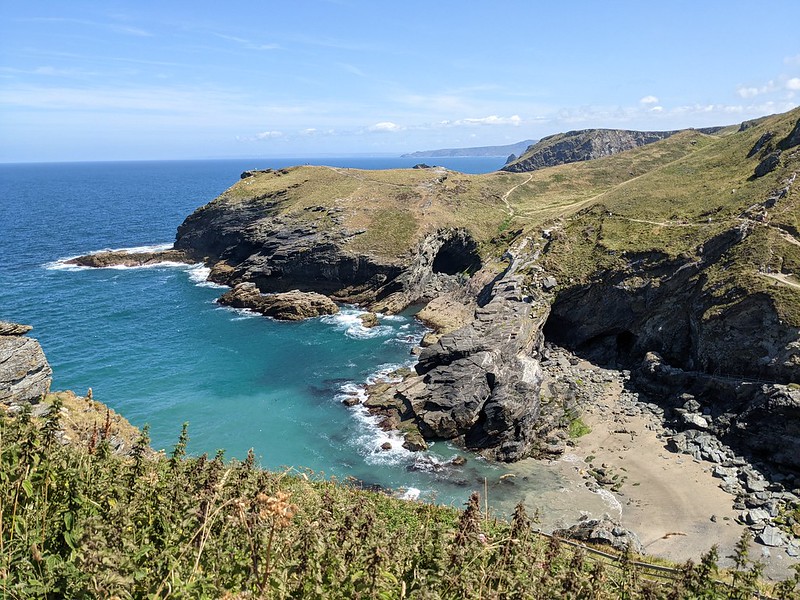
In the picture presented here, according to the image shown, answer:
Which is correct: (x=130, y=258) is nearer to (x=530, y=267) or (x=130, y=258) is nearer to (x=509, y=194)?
(x=530, y=267)

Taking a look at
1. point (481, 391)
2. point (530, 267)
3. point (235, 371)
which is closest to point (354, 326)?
point (235, 371)

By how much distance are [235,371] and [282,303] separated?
1877 cm

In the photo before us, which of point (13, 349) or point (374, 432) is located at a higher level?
point (13, 349)

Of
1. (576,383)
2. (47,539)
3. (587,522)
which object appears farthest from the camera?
(576,383)

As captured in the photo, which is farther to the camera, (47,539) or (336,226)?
(336,226)

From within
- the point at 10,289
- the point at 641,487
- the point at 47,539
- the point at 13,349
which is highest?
the point at 47,539

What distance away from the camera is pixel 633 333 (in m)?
56.3

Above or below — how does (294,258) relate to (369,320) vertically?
above

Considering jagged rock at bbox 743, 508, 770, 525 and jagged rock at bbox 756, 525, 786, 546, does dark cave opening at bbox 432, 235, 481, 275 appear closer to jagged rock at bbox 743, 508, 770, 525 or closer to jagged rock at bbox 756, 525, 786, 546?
jagged rock at bbox 743, 508, 770, 525

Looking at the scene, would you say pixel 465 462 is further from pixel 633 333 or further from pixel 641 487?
pixel 633 333

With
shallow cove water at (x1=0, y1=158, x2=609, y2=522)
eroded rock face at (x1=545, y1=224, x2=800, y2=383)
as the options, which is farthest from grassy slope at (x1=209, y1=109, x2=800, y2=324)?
shallow cove water at (x1=0, y1=158, x2=609, y2=522)

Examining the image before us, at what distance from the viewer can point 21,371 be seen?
75.0ft

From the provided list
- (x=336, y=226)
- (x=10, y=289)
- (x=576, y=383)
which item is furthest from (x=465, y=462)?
(x=10, y=289)

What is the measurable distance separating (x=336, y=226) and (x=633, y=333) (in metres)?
52.0
